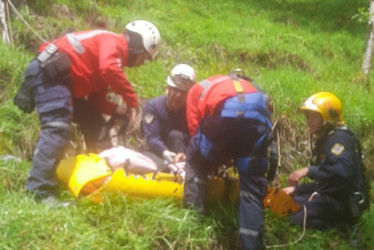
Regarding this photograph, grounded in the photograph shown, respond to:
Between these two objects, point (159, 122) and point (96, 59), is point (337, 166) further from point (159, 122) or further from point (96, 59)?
point (96, 59)

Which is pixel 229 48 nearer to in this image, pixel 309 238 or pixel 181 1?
pixel 181 1

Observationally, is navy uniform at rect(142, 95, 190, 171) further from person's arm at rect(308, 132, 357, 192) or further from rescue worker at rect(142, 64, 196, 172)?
person's arm at rect(308, 132, 357, 192)

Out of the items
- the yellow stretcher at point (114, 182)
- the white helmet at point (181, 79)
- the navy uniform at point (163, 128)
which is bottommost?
the yellow stretcher at point (114, 182)

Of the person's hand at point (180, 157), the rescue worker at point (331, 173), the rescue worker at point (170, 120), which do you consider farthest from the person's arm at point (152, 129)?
the rescue worker at point (331, 173)

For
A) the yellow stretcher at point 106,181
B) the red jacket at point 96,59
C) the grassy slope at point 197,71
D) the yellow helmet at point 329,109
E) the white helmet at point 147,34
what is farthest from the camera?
the yellow helmet at point 329,109

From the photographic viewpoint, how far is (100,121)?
5.53 meters

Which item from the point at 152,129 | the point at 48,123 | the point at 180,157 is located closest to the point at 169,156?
the point at 180,157

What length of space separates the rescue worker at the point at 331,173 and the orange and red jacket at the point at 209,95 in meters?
1.26

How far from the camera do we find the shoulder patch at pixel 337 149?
5066 millimetres

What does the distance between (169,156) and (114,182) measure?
0.92 m

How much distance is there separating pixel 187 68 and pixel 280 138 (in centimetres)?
166

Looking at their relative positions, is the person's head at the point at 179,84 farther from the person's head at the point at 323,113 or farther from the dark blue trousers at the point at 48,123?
the person's head at the point at 323,113

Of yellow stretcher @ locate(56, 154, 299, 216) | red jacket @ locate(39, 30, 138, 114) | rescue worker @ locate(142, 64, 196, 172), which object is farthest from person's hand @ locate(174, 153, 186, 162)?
red jacket @ locate(39, 30, 138, 114)

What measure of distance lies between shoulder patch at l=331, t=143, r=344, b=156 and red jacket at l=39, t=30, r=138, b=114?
210cm
